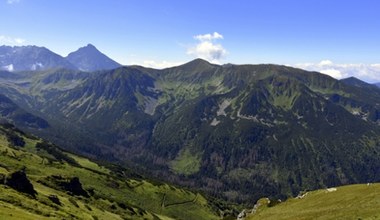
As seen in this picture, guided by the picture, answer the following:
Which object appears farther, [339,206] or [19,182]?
[19,182]

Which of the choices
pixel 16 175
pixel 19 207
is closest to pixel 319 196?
pixel 19 207

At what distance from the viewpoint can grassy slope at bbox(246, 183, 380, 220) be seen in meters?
77.3

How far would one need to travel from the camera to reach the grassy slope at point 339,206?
7734 centimetres

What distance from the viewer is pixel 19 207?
4574 inches

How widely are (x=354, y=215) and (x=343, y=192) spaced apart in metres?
33.2

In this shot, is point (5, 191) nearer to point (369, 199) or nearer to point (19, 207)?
point (19, 207)

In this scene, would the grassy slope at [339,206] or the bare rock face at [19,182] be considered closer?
the grassy slope at [339,206]

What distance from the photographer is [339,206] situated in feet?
299

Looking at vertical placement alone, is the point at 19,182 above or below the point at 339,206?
below

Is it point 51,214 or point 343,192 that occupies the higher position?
point 343,192

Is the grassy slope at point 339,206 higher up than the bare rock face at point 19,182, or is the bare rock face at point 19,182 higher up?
the grassy slope at point 339,206

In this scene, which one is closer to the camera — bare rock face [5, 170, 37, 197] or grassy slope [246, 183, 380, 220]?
grassy slope [246, 183, 380, 220]

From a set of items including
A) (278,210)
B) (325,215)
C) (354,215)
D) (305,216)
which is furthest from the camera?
(278,210)

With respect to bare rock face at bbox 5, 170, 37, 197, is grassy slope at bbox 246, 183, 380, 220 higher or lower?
higher
